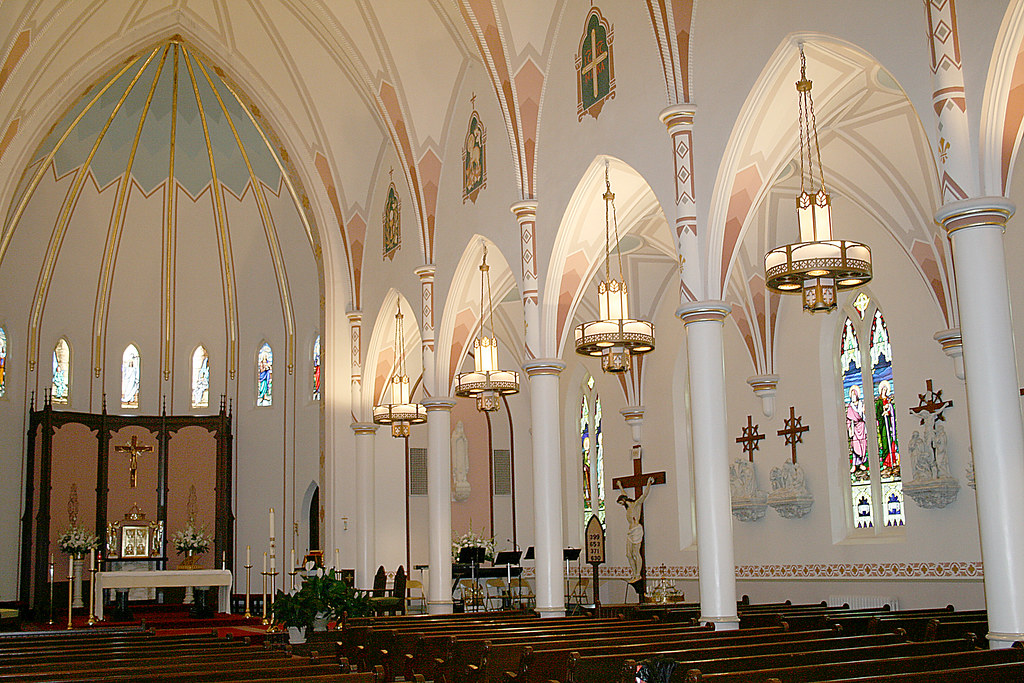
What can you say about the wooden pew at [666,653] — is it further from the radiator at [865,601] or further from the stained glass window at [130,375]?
the stained glass window at [130,375]

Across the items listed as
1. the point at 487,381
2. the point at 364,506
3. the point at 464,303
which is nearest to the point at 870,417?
the point at 487,381

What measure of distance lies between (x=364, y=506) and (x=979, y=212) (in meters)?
16.0

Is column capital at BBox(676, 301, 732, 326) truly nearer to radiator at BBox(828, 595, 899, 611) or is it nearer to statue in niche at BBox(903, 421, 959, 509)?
statue in niche at BBox(903, 421, 959, 509)

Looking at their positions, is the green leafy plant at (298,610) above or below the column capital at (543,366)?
below

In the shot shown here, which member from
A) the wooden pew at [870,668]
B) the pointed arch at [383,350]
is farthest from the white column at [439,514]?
the wooden pew at [870,668]

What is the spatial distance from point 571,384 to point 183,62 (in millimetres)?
11966

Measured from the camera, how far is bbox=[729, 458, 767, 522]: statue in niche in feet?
61.9

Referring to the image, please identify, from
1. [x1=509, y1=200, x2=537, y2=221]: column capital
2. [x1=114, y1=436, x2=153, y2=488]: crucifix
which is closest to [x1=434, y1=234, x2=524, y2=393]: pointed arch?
[x1=509, y1=200, x2=537, y2=221]: column capital

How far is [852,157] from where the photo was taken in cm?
1572

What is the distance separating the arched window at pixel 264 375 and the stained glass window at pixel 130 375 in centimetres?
302

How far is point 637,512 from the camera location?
73.4 feet

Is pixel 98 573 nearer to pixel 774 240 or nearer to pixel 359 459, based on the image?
pixel 359 459

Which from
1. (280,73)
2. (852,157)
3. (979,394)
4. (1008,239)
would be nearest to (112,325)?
(280,73)

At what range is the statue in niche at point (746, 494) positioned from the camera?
18.9 meters
